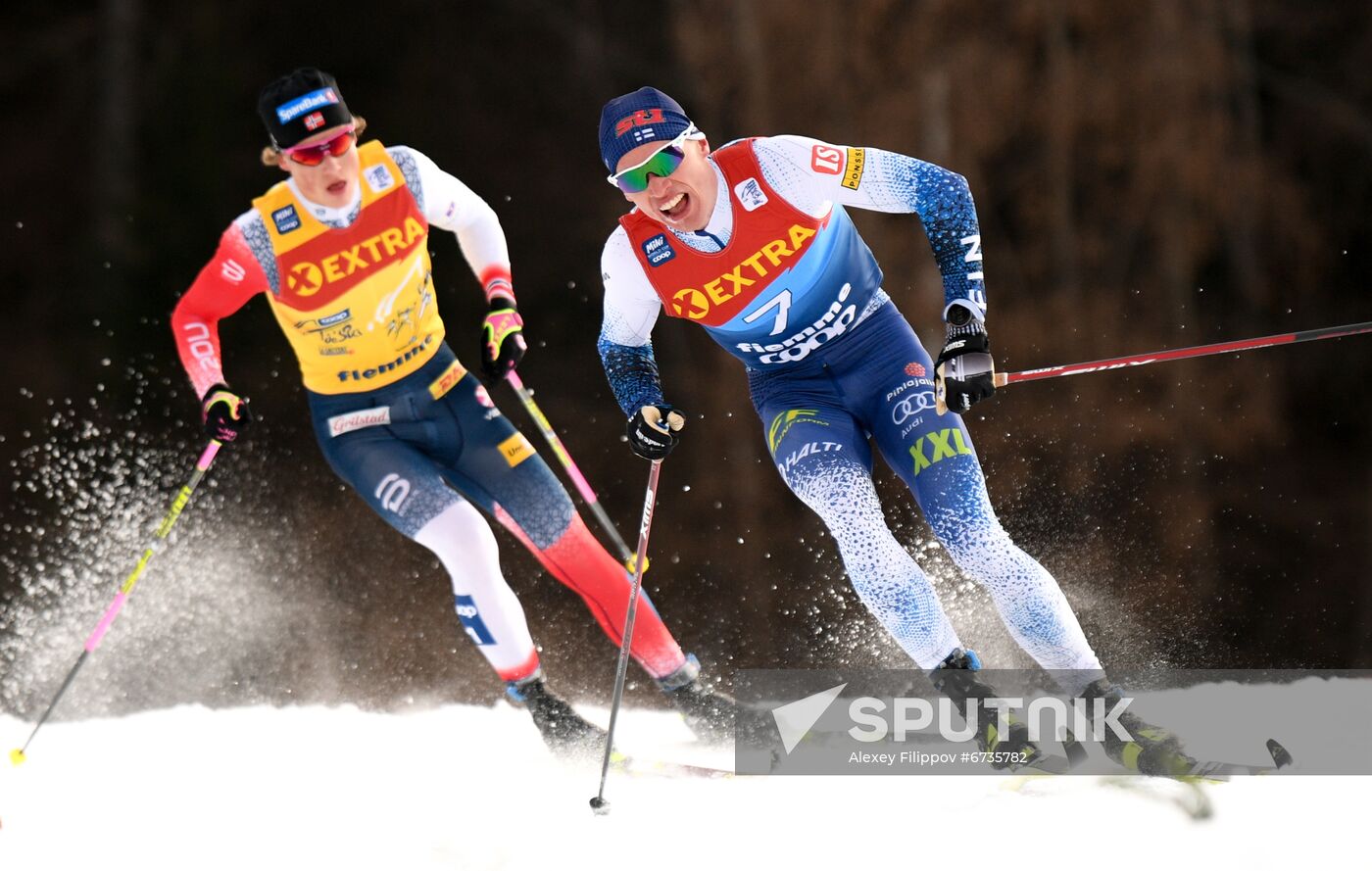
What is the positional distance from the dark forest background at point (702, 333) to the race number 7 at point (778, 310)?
3577 mm

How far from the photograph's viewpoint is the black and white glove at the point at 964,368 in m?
2.73

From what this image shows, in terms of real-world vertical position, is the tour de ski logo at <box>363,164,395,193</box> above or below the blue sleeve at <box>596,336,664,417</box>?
above

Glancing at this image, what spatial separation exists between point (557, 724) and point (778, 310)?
1248mm

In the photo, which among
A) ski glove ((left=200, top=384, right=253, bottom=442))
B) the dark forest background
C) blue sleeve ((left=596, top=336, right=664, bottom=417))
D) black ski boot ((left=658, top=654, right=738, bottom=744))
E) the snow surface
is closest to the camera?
the snow surface

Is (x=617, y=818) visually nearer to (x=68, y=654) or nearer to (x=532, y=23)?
(x=68, y=654)

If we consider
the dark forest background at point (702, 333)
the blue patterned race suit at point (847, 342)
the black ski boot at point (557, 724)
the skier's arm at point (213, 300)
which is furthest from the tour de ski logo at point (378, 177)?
the dark forest background at point (702, 333)

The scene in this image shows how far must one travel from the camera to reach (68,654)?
511 cm

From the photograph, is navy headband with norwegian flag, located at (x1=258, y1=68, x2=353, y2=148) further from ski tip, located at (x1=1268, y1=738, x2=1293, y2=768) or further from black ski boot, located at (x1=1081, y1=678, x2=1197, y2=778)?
ski tip, located at (x1=1268, y1=738, x2=1293, y2=768)

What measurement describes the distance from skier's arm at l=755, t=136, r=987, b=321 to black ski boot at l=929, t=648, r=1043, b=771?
0.76 metres

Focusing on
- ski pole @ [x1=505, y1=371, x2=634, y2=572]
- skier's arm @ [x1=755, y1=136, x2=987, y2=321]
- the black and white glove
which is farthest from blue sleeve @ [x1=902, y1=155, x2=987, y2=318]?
ski pole @ [x1=505, y1=371, x2=634, y2=572]

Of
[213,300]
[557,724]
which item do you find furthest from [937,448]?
[213,300]

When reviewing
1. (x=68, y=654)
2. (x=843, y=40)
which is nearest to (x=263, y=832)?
(x=68, y=654)

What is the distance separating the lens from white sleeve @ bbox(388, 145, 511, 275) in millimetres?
3465

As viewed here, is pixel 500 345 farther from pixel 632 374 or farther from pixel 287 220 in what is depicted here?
pixel 287 220
